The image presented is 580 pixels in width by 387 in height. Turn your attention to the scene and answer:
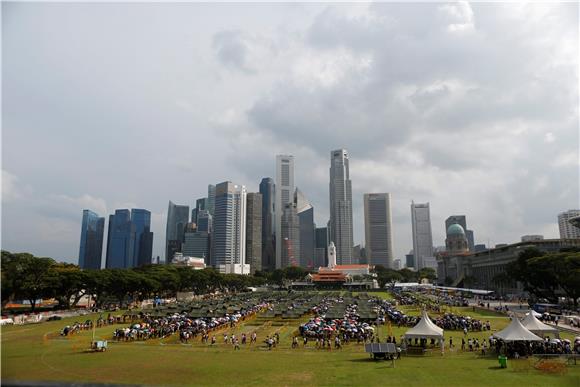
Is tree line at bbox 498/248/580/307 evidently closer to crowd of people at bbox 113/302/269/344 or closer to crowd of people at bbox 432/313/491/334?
crowd of people at bbox 432/313/491/334

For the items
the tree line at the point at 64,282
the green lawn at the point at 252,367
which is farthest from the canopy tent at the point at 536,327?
the tree line at the point at 64,282

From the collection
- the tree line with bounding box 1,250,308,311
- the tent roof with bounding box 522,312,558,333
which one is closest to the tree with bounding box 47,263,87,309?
the tree line with bounding box 1,250,308,311

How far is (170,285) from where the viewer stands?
297 feet

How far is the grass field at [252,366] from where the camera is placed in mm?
21906

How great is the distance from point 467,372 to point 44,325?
4773 cm

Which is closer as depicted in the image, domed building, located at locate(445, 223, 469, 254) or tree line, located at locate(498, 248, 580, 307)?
tree line, located at locate(498, 248, 580, 307)

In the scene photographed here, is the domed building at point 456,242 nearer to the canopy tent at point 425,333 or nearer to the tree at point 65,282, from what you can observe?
the tree at point 65,282

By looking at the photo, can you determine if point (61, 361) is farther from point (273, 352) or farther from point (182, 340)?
point (273, 352)

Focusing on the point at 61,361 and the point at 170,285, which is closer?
the point at 61,361

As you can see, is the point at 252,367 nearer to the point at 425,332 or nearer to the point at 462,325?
the point at 425,332

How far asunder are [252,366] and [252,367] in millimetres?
338

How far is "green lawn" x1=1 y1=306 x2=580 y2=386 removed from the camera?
862 inches

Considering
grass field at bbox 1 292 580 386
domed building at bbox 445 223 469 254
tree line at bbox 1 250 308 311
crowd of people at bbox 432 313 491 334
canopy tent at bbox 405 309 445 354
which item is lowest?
grass field at bbox 1 292 580 386

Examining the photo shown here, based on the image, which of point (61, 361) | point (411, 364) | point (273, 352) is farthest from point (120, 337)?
point (411, 364)
